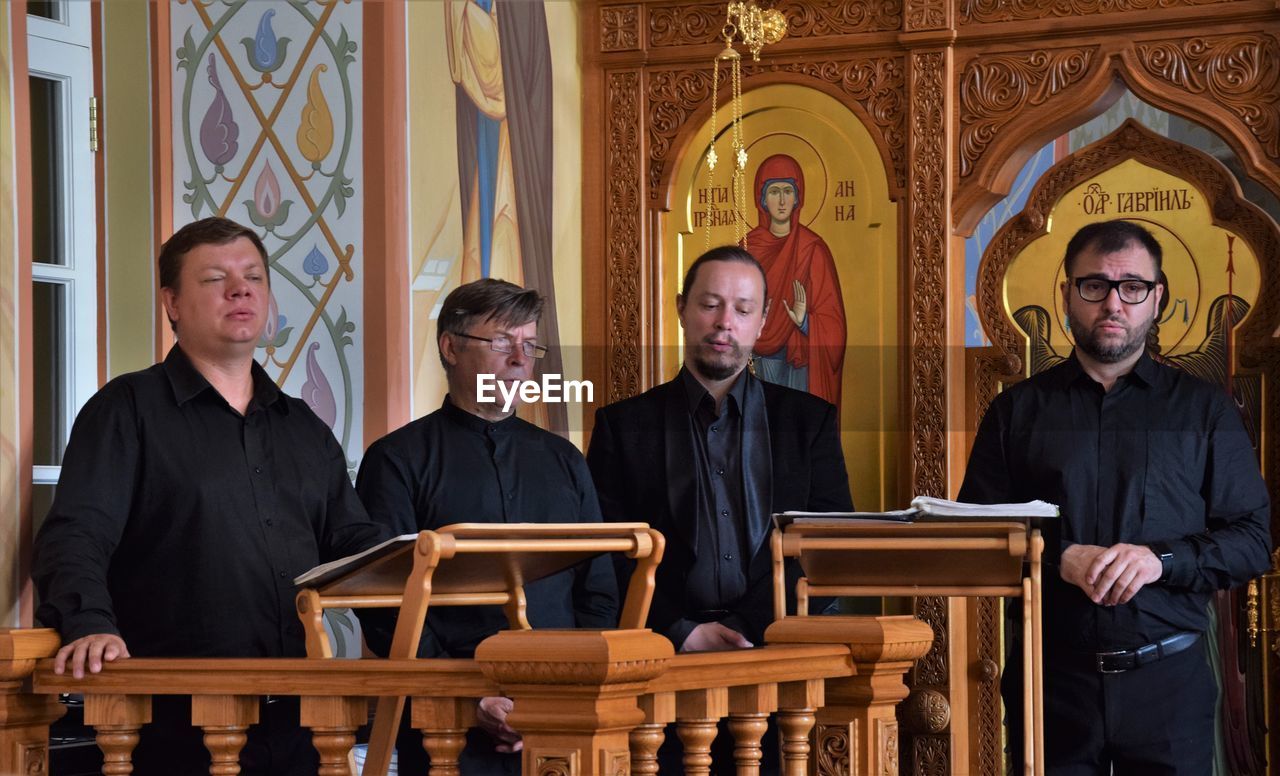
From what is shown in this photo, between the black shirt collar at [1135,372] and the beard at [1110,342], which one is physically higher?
the beard at [1110,342]

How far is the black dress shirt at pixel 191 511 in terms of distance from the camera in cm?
331

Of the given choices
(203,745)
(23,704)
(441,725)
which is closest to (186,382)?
(203,745)

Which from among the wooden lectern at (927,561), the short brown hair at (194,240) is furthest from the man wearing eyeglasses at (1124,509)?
the short brown hair at (194,240)

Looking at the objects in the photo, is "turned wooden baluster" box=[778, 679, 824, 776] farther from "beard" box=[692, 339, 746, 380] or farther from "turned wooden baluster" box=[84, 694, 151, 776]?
"beard" box=[692, 339, 746, 380]

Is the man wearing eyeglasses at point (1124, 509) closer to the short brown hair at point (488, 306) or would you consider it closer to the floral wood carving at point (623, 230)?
the short brown hair at point (488, 306)

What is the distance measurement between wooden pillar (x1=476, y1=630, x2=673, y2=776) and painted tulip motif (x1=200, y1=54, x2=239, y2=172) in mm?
3033

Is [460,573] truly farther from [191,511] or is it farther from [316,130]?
[316,130]

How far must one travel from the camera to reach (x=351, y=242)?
502 centimetres

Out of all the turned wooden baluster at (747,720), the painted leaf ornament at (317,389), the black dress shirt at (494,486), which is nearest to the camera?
the turned wooden baluster at (747,720)

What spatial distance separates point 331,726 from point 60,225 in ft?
7.38

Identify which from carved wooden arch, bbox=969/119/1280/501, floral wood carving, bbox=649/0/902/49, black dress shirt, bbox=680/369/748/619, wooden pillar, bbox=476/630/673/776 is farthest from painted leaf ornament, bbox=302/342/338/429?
wooden pillar, bbox=476/630/673/776

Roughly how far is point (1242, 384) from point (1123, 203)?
0.73m

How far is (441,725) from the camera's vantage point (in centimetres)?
250

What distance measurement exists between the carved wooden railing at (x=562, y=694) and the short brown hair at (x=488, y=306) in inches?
53.2
